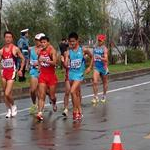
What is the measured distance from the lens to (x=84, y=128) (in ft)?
35.9

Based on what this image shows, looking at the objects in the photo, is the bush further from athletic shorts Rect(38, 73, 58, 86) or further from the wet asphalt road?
athletic shorts Rect(38, 73, 58, 86)

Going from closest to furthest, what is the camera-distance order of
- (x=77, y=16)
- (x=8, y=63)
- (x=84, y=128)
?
(x=84, y=128)
(x=8, y=63)
(x=77, y=16)

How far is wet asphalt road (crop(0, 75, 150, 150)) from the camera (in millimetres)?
9188

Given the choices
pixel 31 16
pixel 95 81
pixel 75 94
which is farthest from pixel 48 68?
pixel 31 16

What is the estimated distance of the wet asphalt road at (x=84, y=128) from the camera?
9.19m

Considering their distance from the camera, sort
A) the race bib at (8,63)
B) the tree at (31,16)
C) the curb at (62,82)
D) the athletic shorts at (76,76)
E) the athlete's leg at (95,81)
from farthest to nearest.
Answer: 1. the tree at (31,16)
2. the curb at (62,82)
3. the athlete's leg at (95,81)
4. the race bib at (8,63)
5. the athletic shorts at (76,76)

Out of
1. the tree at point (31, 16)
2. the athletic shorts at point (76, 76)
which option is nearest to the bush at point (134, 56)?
the tree at point (31, 16)

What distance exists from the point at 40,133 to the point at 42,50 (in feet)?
7.72

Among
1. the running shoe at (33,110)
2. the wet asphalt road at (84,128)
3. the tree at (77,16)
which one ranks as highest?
the tree at (77,16)

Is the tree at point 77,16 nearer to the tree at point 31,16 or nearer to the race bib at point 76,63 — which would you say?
the tree at point 31,16

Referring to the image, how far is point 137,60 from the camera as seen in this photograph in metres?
35.9

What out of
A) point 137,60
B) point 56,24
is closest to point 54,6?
point 56,24

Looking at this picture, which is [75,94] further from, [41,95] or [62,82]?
[62,82]

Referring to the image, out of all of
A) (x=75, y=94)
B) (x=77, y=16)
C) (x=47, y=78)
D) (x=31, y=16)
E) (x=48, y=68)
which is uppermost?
(x=31, y=16)
